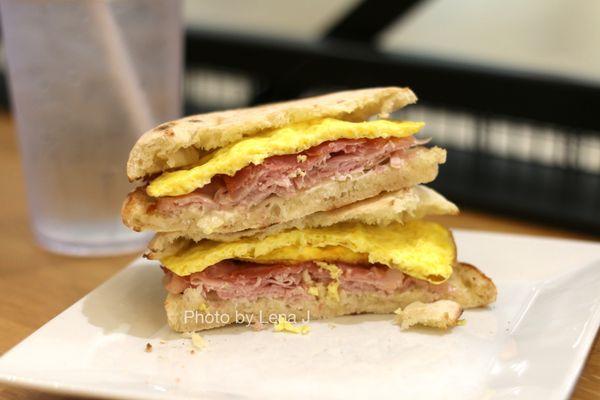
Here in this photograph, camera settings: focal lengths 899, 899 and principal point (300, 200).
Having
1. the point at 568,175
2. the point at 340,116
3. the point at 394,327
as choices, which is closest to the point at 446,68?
the point at 568,175

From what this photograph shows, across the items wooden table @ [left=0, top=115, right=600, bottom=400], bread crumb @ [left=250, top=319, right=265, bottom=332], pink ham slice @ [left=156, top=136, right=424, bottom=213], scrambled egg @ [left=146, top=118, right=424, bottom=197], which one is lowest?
wooden table @ [left=0, top=115, right=600, bottom=400]

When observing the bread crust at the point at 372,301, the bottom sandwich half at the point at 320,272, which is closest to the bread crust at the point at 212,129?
the bottom sandwich half at the point at 320,272

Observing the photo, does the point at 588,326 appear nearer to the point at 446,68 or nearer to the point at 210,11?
the point at 446,68

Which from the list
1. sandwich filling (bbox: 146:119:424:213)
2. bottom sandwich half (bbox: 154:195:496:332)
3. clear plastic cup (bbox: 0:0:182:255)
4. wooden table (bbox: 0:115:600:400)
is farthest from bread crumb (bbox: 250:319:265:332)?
clear plastic cup (bbox: 0:0:182:255)

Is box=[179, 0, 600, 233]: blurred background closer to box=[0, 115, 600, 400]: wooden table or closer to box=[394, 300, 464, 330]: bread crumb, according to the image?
box=[0, 115, 600, 400]: wooden table

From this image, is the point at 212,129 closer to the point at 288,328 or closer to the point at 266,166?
the point at 266,166

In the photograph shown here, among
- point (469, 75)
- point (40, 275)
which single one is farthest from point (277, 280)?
point (469, 75)

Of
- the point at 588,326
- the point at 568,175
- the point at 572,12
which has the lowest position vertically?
the point at 568,175
